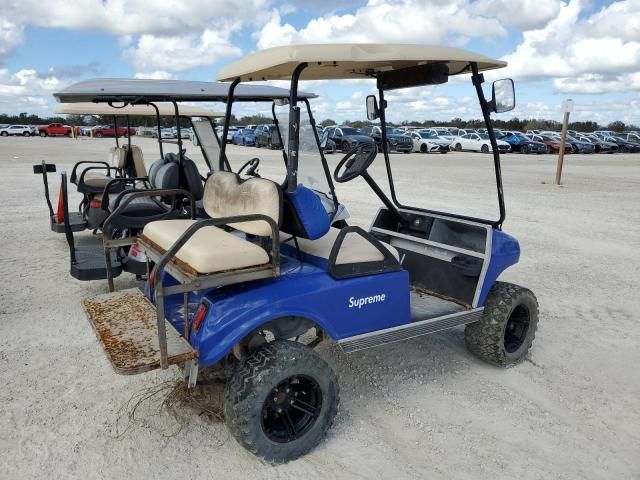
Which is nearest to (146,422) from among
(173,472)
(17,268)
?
(173,472)

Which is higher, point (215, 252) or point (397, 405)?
point (215, 252)

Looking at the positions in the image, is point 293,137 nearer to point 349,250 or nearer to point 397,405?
point 349,250

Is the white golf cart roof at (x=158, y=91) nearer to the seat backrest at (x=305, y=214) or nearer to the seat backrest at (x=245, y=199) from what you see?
the seat backrest at (x=245, y=199)

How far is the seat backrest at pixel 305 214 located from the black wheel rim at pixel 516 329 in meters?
1.64

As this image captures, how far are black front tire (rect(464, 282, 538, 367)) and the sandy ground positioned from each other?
0.10 m

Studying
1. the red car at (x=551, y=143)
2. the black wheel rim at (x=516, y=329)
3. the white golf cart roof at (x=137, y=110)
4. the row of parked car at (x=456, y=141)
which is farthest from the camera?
the red car at (x=551, y=143)

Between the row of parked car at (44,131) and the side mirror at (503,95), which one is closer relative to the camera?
the side mirror at (503,95)

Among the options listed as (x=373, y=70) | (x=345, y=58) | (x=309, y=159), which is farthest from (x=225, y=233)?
(x=309, y=159)

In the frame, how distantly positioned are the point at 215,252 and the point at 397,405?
1416 mm

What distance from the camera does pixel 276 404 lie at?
2.57 metres

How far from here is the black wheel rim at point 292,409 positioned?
256 cm

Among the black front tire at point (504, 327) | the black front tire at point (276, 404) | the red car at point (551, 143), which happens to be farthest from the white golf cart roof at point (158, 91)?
the red car at point (551, 143)

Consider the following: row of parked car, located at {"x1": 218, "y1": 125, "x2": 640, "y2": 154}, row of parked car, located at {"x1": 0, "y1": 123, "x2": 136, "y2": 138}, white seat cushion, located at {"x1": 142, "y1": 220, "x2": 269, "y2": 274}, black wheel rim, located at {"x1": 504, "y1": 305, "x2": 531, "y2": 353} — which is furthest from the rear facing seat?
row of parked car, located at {"x1": 0, "y1": 123, "x2": 136, "y2": 138}

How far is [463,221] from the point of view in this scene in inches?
142
